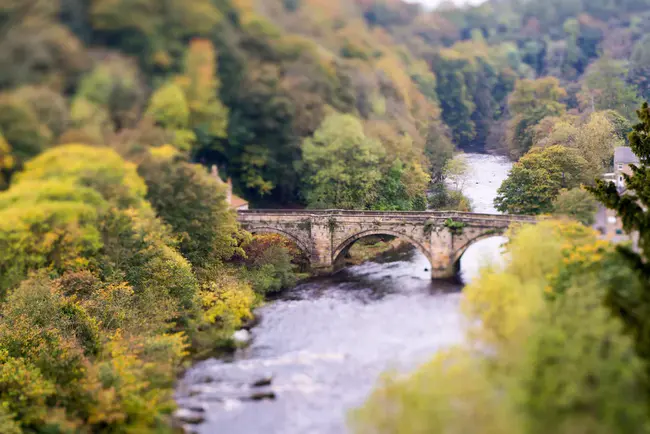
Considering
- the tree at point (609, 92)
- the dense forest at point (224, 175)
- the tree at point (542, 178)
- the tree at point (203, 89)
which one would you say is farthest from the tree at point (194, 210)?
the tree at point (609, 92)

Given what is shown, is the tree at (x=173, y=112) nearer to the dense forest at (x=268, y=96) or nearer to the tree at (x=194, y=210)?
the dense forest at (x=268, y=96)

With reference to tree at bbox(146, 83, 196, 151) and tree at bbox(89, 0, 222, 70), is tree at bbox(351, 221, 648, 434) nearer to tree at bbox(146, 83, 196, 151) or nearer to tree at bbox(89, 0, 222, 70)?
tree at bbox(146, 83, 196, 151)

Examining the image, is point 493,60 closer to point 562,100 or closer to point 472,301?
point 562,100

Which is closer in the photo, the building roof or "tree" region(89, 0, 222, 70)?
the building roof

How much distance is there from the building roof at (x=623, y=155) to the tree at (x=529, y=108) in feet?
43.2

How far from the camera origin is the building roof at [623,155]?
51.1m

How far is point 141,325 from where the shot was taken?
41562 mm

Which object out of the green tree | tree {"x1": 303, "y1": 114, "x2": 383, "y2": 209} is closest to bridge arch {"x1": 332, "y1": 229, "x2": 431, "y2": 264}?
tree {"x1": 303, "y1": 114, "x2": 383, "y2": 209}

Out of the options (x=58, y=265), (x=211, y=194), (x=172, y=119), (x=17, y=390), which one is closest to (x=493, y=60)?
(x=172, y=119)

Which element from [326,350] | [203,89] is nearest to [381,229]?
[326,350]

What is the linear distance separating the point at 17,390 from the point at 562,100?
7116 centimetres

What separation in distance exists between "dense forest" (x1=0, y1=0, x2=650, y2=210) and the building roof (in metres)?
10.1

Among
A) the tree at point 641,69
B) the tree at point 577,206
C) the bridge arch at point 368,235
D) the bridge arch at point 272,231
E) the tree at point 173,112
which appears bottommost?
the bridge arch at point 368,235

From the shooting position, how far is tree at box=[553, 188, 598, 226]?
4103cm
